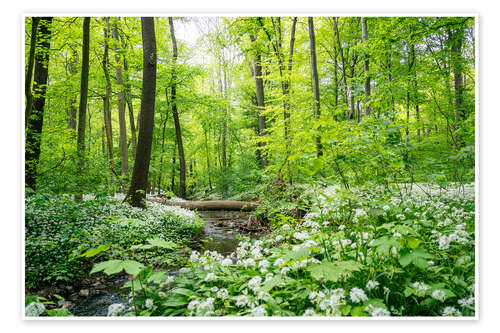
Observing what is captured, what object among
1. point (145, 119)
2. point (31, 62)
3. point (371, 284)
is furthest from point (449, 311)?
point (145, 119)

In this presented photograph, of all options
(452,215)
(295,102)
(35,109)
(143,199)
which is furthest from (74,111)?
(452,215)

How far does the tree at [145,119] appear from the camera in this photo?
580 centimetres

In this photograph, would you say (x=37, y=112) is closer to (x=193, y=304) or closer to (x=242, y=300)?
(x=193, y=304)

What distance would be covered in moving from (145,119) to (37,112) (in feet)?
6.48

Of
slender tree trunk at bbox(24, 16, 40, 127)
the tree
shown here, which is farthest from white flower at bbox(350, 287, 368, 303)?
the tree

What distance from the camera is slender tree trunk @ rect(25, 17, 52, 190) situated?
385cm

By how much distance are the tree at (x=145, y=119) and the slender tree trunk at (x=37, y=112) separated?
180 centimetres

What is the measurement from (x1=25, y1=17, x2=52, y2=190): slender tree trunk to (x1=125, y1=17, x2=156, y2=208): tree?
180 centimetres

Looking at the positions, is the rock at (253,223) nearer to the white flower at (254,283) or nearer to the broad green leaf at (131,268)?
the white flower at (254,283)

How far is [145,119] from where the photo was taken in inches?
235

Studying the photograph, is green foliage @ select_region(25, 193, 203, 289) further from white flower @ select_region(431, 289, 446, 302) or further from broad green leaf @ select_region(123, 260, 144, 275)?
white flower @ select_region(431, 289, 446, 302)
